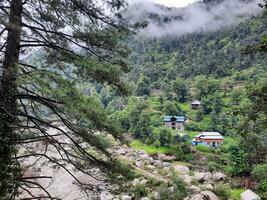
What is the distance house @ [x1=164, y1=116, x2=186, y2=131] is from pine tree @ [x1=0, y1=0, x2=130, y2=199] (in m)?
42.5

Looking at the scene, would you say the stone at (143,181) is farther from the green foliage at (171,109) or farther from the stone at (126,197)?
the green foliage at (171,109)

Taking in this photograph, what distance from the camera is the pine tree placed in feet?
18.1

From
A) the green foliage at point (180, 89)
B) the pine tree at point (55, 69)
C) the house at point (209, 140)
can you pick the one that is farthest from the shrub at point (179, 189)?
the green foliage at point (180, 89)

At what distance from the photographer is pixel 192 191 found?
719 inches

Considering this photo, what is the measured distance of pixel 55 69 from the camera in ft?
23.7

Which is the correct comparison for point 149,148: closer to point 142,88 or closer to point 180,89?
point 180,89

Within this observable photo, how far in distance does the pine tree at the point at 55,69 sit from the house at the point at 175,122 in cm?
4254

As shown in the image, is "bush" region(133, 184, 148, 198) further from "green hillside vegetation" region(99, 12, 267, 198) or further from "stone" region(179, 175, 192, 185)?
"green hillside vegetation" region(99, 12, 267, 198)

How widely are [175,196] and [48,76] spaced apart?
1243 cm

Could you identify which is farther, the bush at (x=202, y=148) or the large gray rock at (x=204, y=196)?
the bush at (x=202, y=148)

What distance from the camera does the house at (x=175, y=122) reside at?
49469mm

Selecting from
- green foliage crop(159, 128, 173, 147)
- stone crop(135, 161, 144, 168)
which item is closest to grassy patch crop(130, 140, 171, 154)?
green foliage crop(159, 128, 173, 147)

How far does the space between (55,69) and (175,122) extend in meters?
43.3

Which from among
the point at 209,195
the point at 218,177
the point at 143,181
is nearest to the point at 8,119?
the point at 209,195
